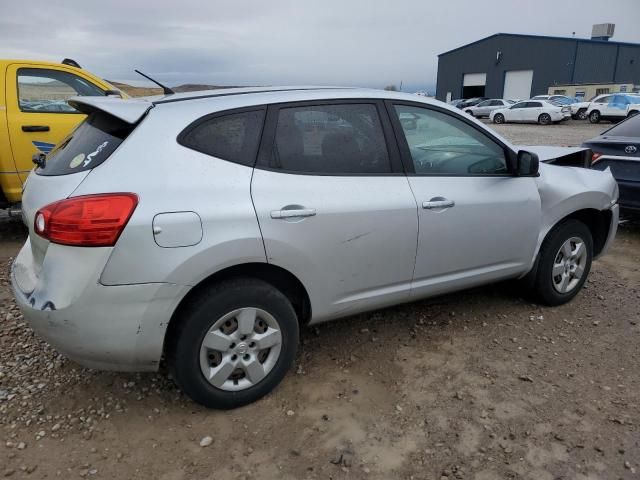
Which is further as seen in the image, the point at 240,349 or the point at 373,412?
the point at 373,412

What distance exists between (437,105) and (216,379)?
2.21 metres

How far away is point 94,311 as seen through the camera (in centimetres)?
230

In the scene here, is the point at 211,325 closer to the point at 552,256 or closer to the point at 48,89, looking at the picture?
the point at 552,256

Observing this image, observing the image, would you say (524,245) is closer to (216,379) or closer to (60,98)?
(216,379)

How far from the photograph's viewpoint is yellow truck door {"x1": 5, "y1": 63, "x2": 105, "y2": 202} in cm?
536

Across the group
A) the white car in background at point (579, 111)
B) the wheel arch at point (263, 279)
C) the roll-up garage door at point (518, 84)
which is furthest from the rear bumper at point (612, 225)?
the roll-up garage door at point (518, 84)

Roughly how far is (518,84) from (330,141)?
50394mm

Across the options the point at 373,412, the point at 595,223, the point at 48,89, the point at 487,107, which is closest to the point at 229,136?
the point at 373,412

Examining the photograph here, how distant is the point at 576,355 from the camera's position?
3375 millimetres

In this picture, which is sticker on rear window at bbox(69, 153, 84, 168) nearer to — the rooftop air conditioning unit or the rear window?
the rear window

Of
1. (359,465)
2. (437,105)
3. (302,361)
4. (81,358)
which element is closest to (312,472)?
(359,465)

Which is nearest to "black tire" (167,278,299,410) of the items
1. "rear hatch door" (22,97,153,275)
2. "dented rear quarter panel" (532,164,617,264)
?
"rear hatch door" (22,97,153,275)

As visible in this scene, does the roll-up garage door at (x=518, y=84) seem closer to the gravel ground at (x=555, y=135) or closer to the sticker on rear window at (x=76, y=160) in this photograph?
the gravel ground at (x=555, y=135)

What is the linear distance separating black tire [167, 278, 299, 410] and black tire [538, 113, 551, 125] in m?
30.9
